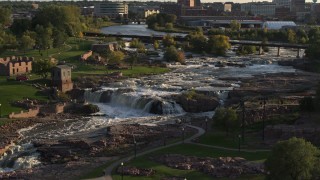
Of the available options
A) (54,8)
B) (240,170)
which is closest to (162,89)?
(240,170)

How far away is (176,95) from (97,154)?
28801 mm

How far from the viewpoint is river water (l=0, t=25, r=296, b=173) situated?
5916 centimetres

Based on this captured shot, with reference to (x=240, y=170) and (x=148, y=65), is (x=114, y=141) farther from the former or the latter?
(x=148, y=65)

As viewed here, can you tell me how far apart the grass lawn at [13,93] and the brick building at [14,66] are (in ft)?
16.1

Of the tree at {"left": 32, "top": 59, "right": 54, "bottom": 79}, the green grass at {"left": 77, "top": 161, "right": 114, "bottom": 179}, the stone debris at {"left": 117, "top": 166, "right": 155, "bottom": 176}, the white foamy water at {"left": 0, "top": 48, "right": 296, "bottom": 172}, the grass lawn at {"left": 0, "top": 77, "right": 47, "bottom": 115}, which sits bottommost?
the white foamy water at {"left": 0, "top": 48, "right": 296, "bottom": 172}

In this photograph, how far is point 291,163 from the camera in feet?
124

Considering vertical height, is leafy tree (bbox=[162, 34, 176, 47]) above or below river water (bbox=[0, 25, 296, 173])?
above

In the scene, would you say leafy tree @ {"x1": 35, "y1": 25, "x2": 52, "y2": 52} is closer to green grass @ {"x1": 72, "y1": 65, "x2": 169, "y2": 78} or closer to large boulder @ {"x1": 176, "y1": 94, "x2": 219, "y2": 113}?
green grass @ {"x1": 72, "y1": 65, "x2": 169, "y2": 78}

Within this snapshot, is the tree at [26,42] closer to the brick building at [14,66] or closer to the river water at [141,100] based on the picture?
the brick building at [14,66]

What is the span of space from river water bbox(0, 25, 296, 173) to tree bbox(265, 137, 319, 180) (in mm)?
23072

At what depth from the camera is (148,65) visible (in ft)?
375

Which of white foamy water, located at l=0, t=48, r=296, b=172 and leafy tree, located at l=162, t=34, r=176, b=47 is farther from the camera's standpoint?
leafy tree, located at l=162, t=34, r=176, b=47

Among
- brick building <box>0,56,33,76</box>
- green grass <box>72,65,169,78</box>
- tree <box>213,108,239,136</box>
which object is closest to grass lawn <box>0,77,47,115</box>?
brick building <box>0,56,33,76</box>

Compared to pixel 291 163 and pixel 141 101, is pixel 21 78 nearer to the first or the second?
pixel 141 101
